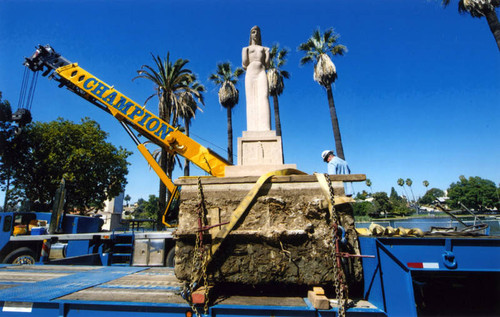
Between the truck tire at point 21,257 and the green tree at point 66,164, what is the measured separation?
380 inches

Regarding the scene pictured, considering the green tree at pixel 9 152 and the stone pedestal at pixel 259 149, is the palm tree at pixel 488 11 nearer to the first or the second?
the stone pedestal at pixel 259 149

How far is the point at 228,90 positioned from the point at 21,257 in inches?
707

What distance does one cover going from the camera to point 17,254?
28.5 feet

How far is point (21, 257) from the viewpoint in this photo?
8648mm

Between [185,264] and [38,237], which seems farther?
[38,237]

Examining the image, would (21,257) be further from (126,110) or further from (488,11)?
(488,11)

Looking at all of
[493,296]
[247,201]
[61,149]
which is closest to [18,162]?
[61,149]

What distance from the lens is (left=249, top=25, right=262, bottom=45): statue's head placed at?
18.8ft

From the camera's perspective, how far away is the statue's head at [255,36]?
574cm

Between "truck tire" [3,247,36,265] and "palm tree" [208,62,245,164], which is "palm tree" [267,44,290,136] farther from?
"truck tire" [3,247,36,265]

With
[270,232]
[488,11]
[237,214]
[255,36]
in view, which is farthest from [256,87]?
[488,11]

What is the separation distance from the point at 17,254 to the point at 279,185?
34.7 ft

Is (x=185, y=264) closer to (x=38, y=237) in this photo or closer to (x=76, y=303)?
(x=76, y=303)

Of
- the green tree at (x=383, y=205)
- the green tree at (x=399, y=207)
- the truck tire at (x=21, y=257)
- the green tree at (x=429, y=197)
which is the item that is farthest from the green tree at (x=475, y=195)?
the truck tire at (x=21, y=257)
